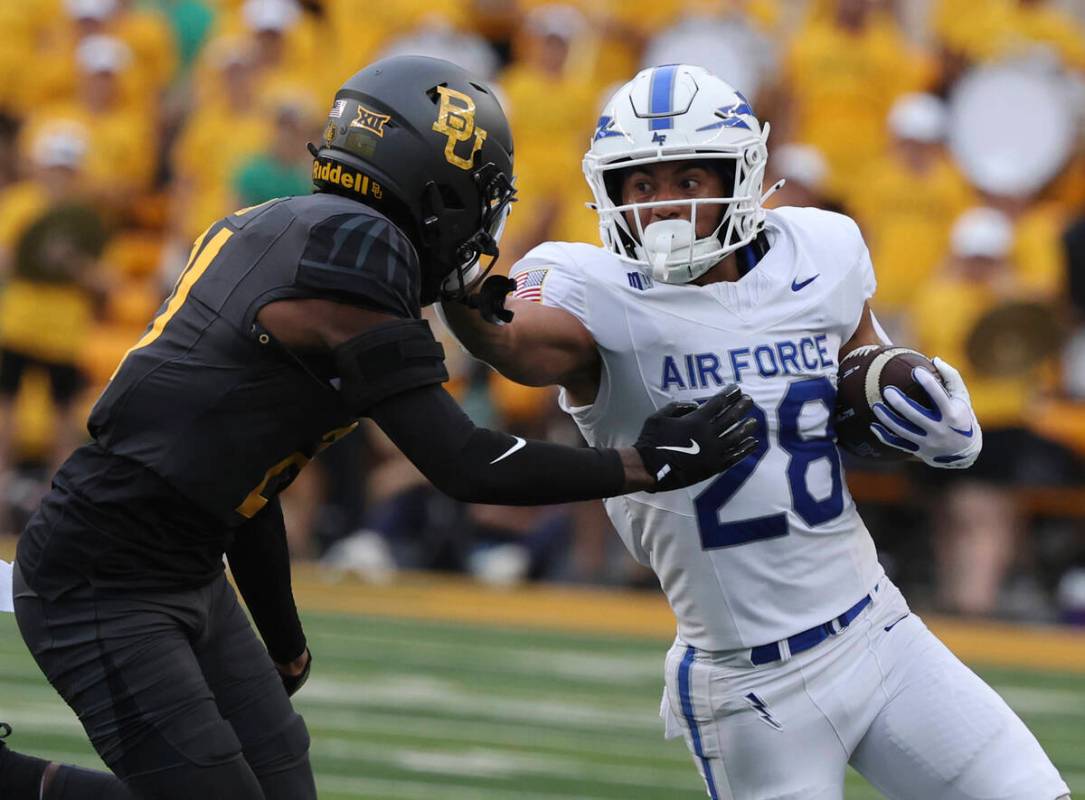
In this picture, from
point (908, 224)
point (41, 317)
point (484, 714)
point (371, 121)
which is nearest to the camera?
point (371, 121)

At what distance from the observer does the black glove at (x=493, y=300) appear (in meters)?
3.32

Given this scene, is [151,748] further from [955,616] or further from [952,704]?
[955,616]

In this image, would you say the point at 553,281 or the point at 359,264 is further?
the point at 553,281

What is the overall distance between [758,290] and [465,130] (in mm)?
582

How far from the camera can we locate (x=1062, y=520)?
8.18 metres

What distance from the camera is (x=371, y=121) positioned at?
3.26 m

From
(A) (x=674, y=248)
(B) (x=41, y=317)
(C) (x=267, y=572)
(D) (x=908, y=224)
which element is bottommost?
(B) (x=41, y=317)

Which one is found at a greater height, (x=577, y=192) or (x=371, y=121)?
(x=371, y=121)

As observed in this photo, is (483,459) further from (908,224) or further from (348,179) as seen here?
(908,224)

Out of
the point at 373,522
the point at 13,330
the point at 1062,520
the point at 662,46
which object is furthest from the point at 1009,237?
the point at 13,330

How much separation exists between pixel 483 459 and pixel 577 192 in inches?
225

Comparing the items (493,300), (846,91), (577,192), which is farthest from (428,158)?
(846,91)

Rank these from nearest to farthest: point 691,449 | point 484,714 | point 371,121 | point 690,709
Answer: point 691,449, point 371,121, point 690,709, point 484,714

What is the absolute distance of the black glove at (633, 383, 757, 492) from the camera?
316cm
